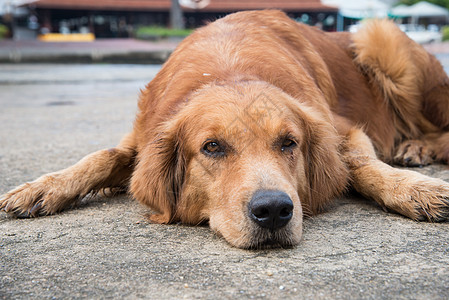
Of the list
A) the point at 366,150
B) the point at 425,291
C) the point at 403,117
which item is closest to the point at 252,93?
the point at 366,150

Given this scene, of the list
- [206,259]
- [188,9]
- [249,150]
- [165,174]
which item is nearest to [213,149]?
[249,150]

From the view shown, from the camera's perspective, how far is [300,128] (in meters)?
3.20

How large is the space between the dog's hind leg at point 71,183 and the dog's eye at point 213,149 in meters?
1.07

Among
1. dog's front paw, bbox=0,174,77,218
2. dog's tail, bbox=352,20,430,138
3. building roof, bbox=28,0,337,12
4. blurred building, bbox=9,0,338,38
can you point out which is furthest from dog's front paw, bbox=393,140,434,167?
building roof, bbox=28,0,337,12

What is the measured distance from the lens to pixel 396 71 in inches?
197

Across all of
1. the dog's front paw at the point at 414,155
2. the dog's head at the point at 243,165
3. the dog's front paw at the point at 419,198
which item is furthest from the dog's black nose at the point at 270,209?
the dog's front paw at the point at 414,155

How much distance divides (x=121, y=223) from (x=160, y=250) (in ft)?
1.93

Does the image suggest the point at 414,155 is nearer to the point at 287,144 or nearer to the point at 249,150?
the point at 287,144

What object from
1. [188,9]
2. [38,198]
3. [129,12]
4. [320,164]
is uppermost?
[320,164]

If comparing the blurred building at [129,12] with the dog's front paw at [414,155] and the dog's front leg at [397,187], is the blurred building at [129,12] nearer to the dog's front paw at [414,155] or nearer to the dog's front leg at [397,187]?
the dog's front paw at [414,155]

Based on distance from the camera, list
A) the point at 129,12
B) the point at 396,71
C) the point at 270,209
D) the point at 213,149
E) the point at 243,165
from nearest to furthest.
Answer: the point at 270,209 → the point at 243,165 → the point at 213,149 → the point at 396,71 → the point at 129,12

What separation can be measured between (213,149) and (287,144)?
1.47ft

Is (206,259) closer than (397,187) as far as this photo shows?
Yes

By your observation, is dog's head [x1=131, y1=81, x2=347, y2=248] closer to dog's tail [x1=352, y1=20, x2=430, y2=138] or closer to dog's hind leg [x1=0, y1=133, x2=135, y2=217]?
dog's hind leg [x1=0, y1=133, x2=135, y2=217]
